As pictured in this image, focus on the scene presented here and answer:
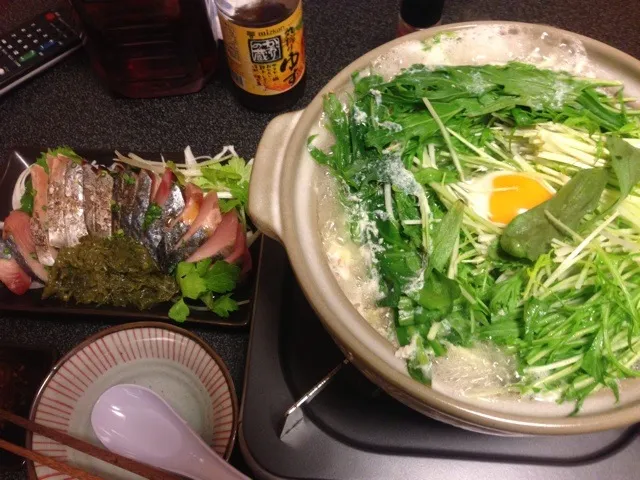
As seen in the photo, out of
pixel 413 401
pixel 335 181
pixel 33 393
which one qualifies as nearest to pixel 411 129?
pixel 335 181

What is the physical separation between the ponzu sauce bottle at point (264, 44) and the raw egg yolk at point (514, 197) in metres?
0.71

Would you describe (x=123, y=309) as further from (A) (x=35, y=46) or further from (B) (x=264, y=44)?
(A) (x=35, y=46)

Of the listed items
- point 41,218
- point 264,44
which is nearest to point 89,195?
point 41,218

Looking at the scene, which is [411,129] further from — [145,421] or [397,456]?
[145,421]

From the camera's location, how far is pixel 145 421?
3.46ft

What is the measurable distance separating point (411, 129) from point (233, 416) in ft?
2.14

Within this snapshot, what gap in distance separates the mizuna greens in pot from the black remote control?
1.17 metres

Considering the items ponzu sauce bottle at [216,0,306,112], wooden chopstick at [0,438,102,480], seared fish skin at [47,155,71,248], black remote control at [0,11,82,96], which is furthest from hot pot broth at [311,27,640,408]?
black remote control at [0,11,82,96]

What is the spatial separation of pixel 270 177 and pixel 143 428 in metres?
0.62

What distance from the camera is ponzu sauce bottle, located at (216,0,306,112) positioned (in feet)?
4.11

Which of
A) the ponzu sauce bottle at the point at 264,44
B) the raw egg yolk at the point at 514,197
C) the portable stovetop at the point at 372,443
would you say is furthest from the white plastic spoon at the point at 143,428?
the ponzu sauce bottle at the point at 264,44

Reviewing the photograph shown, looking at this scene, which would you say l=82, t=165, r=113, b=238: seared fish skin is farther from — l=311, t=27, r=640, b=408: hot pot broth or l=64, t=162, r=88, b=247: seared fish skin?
l=311, t=27, r=640, b=408: hot pot broth

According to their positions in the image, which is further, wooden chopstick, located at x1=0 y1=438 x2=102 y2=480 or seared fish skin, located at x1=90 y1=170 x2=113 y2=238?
seared fish skin, located at x1=90 y1=170 x2=113 y2=238

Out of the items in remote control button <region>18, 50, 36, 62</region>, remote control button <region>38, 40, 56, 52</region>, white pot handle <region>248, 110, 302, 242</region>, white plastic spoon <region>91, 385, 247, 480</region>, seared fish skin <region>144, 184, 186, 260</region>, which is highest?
white pot handle <region>248, 110, 302, 242</region>
